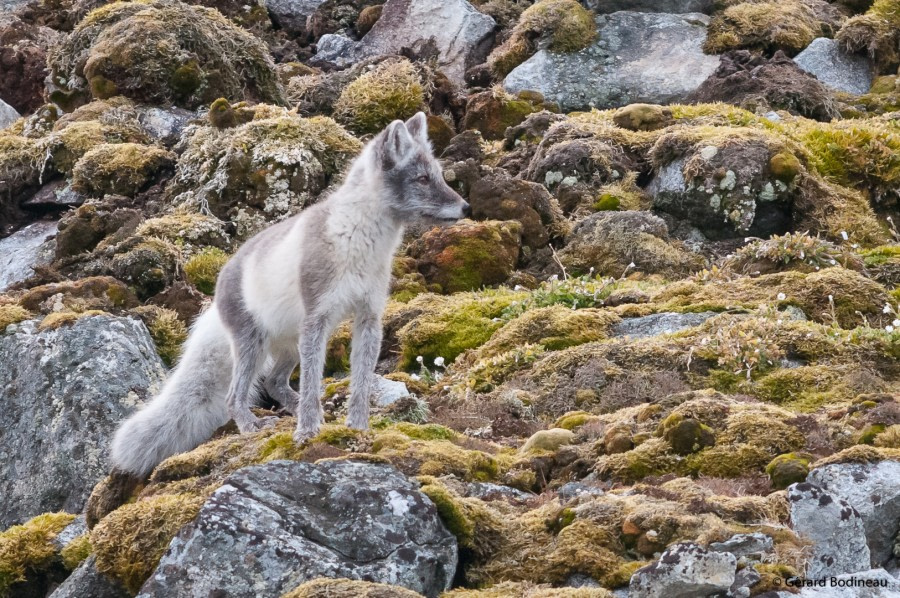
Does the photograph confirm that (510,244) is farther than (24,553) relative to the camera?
Yes

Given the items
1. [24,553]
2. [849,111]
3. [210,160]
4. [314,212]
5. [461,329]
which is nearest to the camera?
[24,553]

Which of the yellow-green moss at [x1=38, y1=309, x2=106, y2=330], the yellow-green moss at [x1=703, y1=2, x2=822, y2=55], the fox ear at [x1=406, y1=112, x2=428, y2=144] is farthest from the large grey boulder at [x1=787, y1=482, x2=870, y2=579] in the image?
the yellow-green moss at [x1=703, y1=2, x2=822, y2=55]

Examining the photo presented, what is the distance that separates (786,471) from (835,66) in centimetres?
1760

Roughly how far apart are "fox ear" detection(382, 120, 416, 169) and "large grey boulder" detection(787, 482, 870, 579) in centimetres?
446

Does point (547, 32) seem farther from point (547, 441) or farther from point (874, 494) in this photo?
point (874, 494)

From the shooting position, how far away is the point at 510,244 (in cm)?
1575

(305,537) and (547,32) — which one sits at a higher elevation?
(305,537)

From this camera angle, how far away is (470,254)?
50.7ft

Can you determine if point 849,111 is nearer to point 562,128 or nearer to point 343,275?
point 562,128

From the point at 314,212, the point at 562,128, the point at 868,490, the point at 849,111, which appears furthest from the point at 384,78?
the point at 868,490

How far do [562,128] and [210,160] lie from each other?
5798 mm

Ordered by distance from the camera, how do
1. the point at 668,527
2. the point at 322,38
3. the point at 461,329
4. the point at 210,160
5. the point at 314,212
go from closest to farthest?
the point at 668,527 < the point at 314,212 < the point at 461,329 < the point at 210,160 < the point at 322,38

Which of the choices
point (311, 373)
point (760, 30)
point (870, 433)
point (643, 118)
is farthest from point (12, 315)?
point (760, 30)

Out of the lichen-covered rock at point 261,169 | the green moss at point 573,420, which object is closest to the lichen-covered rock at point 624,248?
the lichen-covered rock at point 261,169
